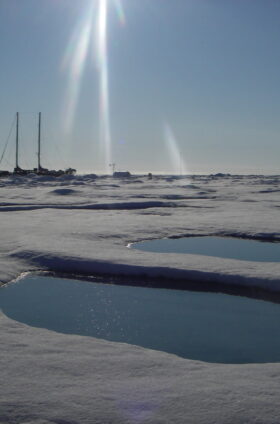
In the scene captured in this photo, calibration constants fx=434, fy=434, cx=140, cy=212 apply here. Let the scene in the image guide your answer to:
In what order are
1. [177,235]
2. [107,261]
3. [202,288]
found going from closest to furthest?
[202,288] → [107,261] → [177,235]

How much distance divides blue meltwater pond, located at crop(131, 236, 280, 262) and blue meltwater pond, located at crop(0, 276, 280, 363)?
2215 millimetres

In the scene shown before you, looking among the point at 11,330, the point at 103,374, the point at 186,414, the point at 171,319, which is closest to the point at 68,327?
the point at 11,330

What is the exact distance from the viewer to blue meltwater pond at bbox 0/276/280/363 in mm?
3098

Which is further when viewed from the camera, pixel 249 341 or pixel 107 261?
pixel 107 261

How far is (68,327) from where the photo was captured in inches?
137

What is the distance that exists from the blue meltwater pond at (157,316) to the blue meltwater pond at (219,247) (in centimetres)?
221

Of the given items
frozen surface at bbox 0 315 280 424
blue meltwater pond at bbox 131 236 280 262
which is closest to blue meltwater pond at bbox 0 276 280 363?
frozen surface at bbox 0 315 280 424

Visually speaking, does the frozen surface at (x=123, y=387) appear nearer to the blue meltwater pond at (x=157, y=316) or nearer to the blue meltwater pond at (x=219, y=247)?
the blue meltwater pond at (x=157, y=316)

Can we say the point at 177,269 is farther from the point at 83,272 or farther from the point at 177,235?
the point at 177,235

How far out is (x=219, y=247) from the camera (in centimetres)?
737

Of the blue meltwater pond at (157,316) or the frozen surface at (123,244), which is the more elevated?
the frozen surface at (123,244)

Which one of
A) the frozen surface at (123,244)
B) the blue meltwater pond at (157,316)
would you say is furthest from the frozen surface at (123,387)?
the frozen surface at (123,244)

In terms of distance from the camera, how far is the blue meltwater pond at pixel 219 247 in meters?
6.60

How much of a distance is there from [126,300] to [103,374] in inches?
74.7
